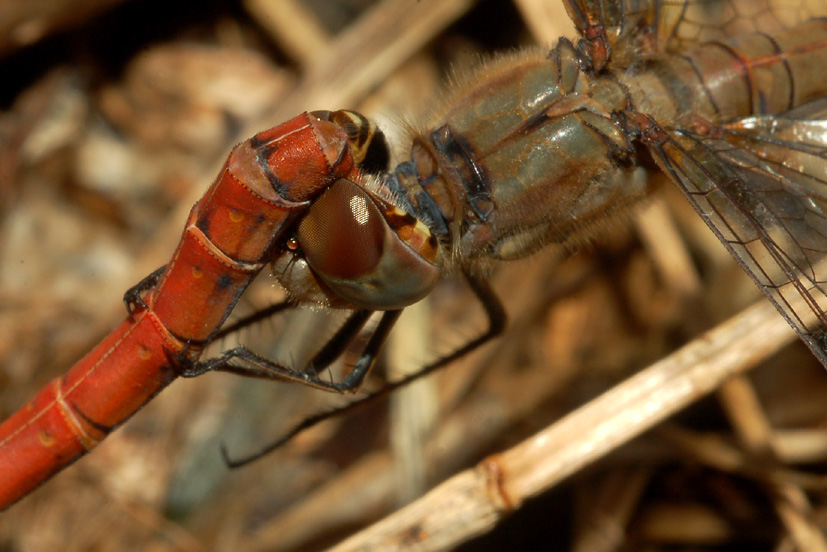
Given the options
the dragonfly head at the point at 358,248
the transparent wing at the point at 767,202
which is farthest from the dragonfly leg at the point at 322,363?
the transparent wing at the point at 767,202

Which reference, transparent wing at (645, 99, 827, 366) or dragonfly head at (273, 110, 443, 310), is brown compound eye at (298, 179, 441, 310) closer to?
dragonfly head at (273, 110, 443, 310)

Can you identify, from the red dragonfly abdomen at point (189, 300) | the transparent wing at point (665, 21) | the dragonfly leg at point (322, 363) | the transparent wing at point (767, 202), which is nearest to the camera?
the red dragonfly abdomen at point (189, 300)

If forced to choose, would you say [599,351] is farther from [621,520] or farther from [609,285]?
[621,520]

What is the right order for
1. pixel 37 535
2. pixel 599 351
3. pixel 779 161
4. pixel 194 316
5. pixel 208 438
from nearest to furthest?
1. pixel 194 316
2. pixel 779 161
3. pixel 37 535
4. pixel 208 438
5. pixel 599 351

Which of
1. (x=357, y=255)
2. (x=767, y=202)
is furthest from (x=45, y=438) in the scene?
(x=767, y=202)

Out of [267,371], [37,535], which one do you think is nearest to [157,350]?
[267,371]

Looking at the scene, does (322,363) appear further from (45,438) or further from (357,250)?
(45,438)

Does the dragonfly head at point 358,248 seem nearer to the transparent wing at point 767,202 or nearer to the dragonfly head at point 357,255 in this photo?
the dragonfly head at point 357,255
